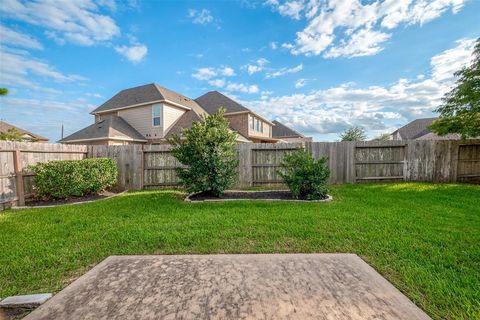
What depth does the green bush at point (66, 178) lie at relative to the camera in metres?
6.18

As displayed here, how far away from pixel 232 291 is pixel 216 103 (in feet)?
62.2

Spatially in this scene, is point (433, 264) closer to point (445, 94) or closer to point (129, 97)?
point (445, 94)

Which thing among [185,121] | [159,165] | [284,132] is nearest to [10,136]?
[159,165]

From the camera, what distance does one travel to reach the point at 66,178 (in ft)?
21.0

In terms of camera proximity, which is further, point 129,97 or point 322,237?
point 129,97

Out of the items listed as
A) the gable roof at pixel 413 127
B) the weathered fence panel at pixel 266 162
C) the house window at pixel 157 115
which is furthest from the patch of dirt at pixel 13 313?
the gable roof at pixel 413 127

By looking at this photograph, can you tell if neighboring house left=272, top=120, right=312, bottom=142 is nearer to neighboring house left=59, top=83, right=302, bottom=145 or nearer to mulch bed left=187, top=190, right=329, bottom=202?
neighboring house left=59, top=83, right=302, bottom=145

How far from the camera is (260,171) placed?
835 centimetres

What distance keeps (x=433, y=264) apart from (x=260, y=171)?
19.9ft

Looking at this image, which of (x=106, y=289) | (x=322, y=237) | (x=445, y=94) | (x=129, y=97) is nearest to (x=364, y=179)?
(x=445, y=94)

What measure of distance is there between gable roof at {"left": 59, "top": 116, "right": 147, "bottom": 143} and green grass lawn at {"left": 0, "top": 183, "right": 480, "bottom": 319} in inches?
378

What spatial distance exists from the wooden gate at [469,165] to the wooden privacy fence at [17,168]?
1501 centimetres

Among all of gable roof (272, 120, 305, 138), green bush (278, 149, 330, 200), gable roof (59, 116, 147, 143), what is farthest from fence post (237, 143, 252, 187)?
gable roof (272, 120, 305, 138)

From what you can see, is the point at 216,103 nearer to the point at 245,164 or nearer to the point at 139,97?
the point at 139,97
